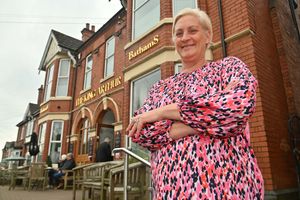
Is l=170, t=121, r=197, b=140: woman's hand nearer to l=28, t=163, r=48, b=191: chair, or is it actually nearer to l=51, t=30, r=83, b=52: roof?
l=28, t=163, r=48, b=191: chair

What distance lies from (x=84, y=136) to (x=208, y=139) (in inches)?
473

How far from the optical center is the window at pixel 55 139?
13.8m

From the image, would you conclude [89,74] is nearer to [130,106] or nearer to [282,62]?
[130,106]

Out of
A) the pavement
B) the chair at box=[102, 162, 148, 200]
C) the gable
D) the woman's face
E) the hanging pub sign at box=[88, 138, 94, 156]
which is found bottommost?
the pavement

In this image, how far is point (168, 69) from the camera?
629 cm

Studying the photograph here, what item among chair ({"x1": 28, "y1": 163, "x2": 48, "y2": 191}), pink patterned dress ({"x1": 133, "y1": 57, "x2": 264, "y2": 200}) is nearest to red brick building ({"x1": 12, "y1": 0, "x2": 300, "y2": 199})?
chair ({"x1": 28, "y1": 163, "x2": 48, "y2": 191})


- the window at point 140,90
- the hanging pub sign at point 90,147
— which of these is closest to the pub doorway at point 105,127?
the hanging pub sign at point 90,147

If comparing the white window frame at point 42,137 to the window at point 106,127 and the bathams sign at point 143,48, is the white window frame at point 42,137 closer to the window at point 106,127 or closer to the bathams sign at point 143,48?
the window at point 106,127

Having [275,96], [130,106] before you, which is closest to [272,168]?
[275,96]

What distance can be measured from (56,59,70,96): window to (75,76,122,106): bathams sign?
178 centimetres

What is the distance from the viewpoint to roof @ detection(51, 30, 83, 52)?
580 inches

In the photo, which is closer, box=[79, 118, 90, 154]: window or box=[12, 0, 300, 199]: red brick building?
box=[12, 0, 300, 199]: red brick building

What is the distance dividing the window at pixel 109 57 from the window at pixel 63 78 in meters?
4.09

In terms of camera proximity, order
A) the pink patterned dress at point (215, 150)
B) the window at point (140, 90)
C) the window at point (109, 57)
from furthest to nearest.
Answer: the window at point (109, 57) < the window at point (140, 90) < the pink patterned dress at point (215, 150)
